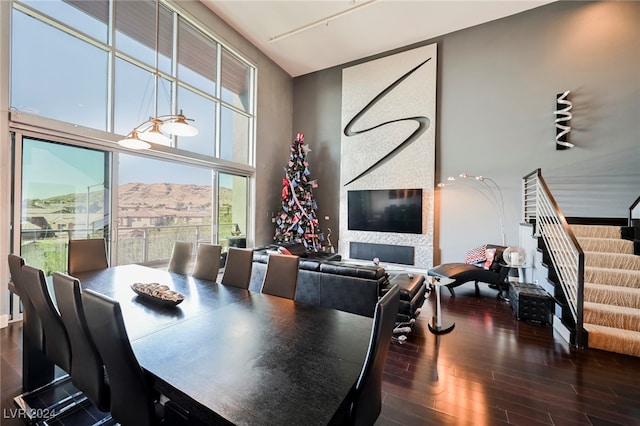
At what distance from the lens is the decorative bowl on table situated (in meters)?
1.89

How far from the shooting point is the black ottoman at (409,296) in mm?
3047

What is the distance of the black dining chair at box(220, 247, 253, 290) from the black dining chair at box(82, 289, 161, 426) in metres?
1.36

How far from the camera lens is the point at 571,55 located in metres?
4.64

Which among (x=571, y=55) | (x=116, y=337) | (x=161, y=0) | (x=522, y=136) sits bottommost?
(x=116, y=337)

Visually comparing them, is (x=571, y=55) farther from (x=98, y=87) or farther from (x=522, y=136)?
(x=98, y=87)

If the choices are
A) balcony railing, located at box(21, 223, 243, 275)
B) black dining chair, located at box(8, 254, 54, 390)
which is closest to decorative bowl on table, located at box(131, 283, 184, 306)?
black dining chair, located at box(8, 254, 54, 390)

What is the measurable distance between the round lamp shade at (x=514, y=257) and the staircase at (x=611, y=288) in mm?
745

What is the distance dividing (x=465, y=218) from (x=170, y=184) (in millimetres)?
5769

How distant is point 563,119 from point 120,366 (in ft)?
21.3

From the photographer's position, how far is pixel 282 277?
236 cm

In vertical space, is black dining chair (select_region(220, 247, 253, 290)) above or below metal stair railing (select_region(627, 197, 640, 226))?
below

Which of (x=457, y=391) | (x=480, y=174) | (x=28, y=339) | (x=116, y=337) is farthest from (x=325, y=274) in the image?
(x=480, y=174)

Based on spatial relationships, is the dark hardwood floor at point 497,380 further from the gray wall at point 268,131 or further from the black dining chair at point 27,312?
the gray wall at point 268,131

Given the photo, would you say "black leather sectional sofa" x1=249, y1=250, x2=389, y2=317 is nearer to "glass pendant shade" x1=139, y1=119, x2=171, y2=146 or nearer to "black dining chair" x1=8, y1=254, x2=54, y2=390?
"glass pendant shade" x1=139, y1=119, x2=171, y2=146
